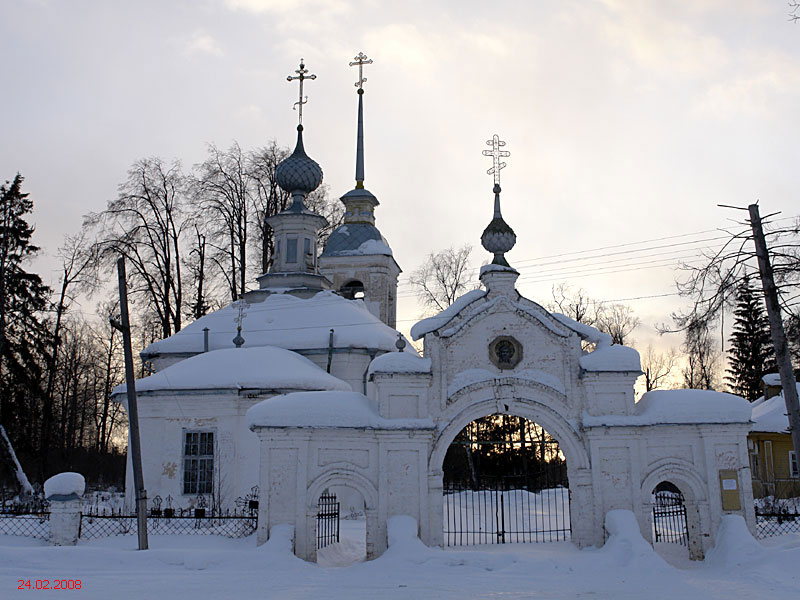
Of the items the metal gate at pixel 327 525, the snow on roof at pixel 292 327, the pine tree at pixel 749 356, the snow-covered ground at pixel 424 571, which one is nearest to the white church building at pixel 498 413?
the snow-covered ground at pixel 424 571

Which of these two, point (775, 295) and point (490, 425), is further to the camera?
point (490, 425)

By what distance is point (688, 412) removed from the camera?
13773 millimetres

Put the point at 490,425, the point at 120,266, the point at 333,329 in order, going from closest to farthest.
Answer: the point at 120,266, the point at 333,329, the point at 490,425

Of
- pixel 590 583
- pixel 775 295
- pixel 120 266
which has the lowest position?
pixel 590 583

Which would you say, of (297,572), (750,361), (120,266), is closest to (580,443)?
(297,572)

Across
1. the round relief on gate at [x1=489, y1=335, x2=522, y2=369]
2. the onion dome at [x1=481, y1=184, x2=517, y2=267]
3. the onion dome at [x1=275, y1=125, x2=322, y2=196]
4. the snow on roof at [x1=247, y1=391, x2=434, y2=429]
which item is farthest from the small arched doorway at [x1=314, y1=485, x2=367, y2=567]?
the onion dome at [x1=275, y1=125, x2=322, y2=196]

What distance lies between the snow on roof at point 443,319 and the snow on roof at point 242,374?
5.98 metres

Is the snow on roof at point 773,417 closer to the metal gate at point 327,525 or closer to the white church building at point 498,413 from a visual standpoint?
the white church building at point 498,413

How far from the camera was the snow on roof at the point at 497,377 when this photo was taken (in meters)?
14.1

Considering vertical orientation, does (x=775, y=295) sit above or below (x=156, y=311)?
below

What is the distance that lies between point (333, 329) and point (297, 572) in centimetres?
1148

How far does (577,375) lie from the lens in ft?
46.8

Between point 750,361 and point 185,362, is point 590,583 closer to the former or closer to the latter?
point 185,362

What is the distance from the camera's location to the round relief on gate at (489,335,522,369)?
46.8ft
